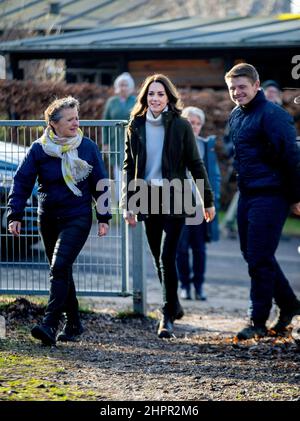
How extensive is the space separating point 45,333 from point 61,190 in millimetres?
1017

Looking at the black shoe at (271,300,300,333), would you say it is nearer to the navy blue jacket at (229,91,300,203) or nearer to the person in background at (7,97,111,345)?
the navy blue jacket at (229,91,300,203)

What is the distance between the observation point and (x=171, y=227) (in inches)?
329

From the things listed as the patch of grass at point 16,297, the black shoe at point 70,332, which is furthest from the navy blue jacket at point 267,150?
the patch of grass at point 16,297

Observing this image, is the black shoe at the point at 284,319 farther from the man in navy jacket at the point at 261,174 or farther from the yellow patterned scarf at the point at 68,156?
the yellow patterned scarf at the point at 68,156

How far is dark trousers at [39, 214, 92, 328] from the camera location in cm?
764

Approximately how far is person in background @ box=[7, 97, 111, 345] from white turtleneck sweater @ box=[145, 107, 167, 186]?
61 centimetres

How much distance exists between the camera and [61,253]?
767 centimetres

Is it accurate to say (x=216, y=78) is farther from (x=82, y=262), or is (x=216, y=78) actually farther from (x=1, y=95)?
(x=82, y=262)

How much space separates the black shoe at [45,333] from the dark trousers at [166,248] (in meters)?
1.21

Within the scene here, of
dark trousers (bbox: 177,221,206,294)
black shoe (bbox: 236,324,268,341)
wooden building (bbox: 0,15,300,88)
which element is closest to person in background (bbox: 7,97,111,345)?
black shoe (bbox: 236,324,268,341)

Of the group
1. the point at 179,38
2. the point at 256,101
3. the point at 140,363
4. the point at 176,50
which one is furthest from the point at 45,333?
the point at 179,38

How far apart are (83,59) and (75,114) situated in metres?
13.0

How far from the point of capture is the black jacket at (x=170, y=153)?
827 cm

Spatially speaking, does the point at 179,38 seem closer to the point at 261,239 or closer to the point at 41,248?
the point at 41,248
